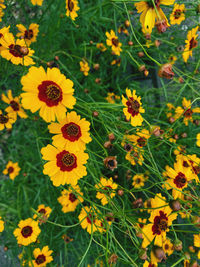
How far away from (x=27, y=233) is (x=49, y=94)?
0.63m

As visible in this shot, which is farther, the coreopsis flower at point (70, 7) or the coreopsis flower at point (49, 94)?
the coreopsis flower at point (70, 7)

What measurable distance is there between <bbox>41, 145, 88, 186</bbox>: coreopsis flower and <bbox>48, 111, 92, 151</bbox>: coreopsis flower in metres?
0.03

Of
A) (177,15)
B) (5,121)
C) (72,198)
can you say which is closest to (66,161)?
(72,198)

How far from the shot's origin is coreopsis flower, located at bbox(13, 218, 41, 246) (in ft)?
→ 2.82

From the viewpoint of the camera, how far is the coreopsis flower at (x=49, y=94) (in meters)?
0.56

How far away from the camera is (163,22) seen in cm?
61

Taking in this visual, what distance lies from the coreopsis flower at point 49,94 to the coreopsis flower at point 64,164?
0.15 metres

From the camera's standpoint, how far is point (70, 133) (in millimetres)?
683

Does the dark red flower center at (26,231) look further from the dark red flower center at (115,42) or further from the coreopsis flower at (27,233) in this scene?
the dark red flower center at (115,42)

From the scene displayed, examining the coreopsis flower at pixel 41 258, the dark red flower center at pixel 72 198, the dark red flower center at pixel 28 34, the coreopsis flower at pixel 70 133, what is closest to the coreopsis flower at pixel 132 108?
the coreopsis flower at pixel 70 133

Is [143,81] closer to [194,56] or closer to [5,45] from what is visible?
[194,56]

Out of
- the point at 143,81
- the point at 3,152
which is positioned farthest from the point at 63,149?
the point at 3,152

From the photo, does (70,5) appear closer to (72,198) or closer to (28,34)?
(28,34)

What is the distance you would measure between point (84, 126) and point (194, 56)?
1.08 m
